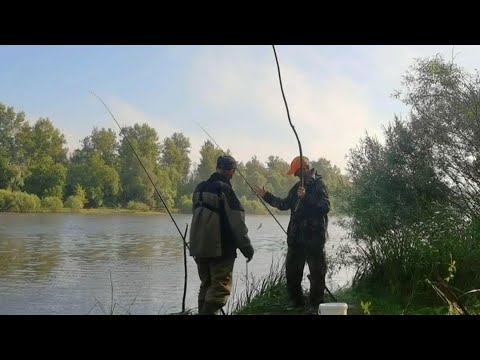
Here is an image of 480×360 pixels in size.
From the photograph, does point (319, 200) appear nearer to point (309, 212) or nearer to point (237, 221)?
point (309, 212)

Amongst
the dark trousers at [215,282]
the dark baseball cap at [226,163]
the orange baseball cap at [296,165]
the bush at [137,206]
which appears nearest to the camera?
the dark trousers at [215,282]

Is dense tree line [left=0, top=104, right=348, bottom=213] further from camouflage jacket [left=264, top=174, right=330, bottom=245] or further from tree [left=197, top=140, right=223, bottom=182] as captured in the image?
camouflage jacket [left=264, top=174, right=330, bottom=245]

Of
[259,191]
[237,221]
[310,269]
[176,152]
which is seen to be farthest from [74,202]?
[310,269]

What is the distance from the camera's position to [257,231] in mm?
4066

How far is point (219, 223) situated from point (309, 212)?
0.59 metres

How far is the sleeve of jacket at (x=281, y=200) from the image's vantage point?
162 inches

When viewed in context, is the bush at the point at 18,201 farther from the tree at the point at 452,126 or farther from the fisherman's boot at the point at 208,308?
the tree at the point at 452,126

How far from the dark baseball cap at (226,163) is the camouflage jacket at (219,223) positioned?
9cm

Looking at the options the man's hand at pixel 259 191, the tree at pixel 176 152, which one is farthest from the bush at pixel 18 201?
the man's hand at pixel 259 191

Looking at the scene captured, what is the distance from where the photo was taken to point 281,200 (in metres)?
4.14
